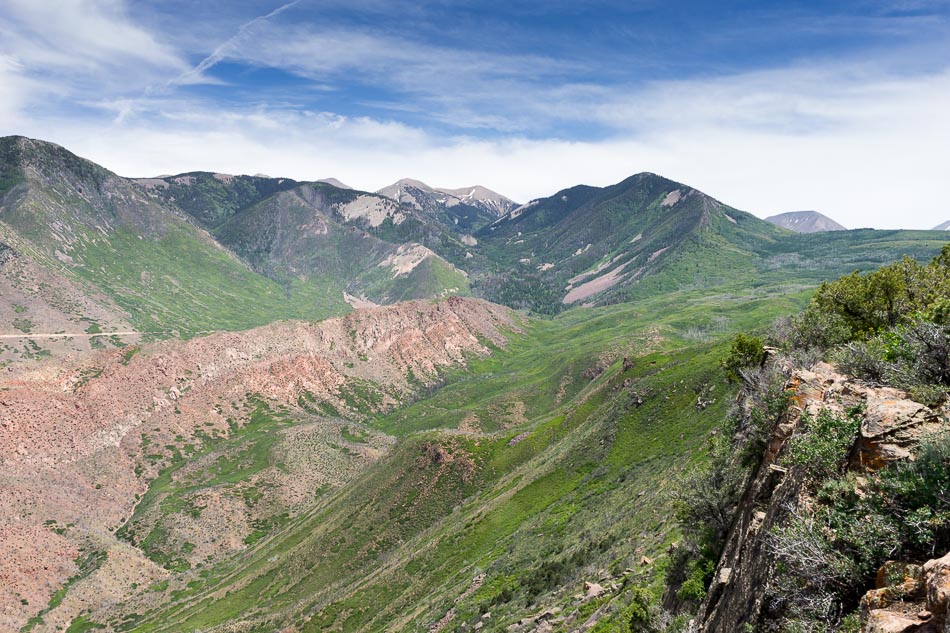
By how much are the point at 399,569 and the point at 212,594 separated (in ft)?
164

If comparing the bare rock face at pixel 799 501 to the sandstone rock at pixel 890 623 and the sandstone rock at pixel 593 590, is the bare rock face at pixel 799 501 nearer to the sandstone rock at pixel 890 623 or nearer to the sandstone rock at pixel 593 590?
the sandstone rock at pixel 890 623

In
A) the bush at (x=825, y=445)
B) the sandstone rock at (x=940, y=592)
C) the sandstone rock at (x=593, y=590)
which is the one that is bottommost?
the sandstone rock at (x=593, y=590)

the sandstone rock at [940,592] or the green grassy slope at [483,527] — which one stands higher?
the sandstone rock at [940,592]

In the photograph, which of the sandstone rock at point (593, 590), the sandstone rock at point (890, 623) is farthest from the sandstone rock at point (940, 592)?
the sandstone rock at point (593, 590)

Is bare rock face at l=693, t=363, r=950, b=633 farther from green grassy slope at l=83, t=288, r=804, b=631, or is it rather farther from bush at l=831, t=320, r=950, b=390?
green grassy slope at l=83, t=288, r=804, b=631

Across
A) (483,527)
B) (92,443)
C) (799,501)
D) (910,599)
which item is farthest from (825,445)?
(92,443)

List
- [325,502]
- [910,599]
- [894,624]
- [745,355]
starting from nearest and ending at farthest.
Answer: [894,624] → [910,599] → [745,355] → [325,502]

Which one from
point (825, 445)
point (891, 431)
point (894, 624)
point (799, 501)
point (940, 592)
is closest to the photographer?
point (940, 592)

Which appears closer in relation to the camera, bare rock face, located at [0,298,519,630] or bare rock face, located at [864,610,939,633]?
bare rock face, located at [864,610,939,633]

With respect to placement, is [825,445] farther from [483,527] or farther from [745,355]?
[483,527]

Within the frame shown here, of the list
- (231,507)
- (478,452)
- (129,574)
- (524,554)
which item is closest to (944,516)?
(524,554)

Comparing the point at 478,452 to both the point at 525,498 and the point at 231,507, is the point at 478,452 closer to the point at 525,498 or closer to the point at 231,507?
the point at 525,498

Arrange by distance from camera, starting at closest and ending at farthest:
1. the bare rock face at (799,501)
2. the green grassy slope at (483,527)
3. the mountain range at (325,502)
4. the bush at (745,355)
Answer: the bare rock face at (799,501), the green grassy slope at (483,527), the bush at (745,355), the mountain range at (325,502)

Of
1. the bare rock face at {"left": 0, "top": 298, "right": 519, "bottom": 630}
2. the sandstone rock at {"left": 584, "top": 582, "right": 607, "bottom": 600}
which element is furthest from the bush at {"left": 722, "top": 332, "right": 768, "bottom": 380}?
the bare rock face at {"left": 0, "top": 298, "right": 519, "bottom": 630}
